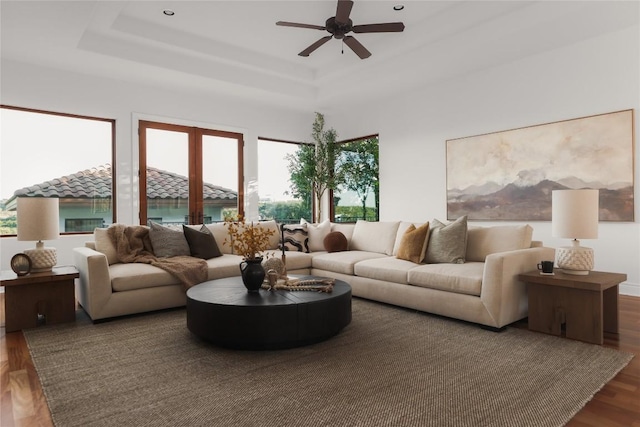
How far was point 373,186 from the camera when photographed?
7141 millimetres

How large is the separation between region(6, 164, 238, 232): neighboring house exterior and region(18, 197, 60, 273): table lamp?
1.93 meters

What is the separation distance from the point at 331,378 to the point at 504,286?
5.28 feet

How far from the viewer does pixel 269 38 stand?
16.8 feet

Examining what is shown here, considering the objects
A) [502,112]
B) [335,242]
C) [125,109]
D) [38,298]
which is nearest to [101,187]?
[125,109]

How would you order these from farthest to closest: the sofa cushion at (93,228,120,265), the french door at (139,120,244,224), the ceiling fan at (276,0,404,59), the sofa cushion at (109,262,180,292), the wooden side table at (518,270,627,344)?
the french door at (139,120,244,224)
the sofa cushion at (93,228,120,265)
the ceiling fan at (276,0,404,59)
the sofa cushion at (109,262,180,292)
the wooden side table at (518,270,627,344)

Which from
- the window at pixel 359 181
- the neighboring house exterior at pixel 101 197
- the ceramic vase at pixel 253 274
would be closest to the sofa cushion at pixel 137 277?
the ceramic vase at pixel 253 274

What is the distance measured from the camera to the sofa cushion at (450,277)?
315 cm

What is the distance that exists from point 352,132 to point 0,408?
6.39m

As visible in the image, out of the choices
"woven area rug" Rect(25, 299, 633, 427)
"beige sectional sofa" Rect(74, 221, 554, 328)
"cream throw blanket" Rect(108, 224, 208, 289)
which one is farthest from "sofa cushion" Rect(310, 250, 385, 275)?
"cream throw blanket" Rect(108, 224, 208, 289)

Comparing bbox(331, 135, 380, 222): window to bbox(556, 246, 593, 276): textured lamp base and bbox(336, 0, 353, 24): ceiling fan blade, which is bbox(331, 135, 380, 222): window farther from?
bbox(556, 246, 593, 276): textured lamp base

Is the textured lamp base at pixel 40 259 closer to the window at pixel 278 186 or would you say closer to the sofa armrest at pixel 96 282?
the sofa armrest at pixel 96 282

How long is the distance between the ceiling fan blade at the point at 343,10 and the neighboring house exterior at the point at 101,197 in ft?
12.0

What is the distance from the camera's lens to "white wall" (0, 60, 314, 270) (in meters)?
4.91

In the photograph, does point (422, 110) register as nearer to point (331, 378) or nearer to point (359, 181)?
point (359, 181)
